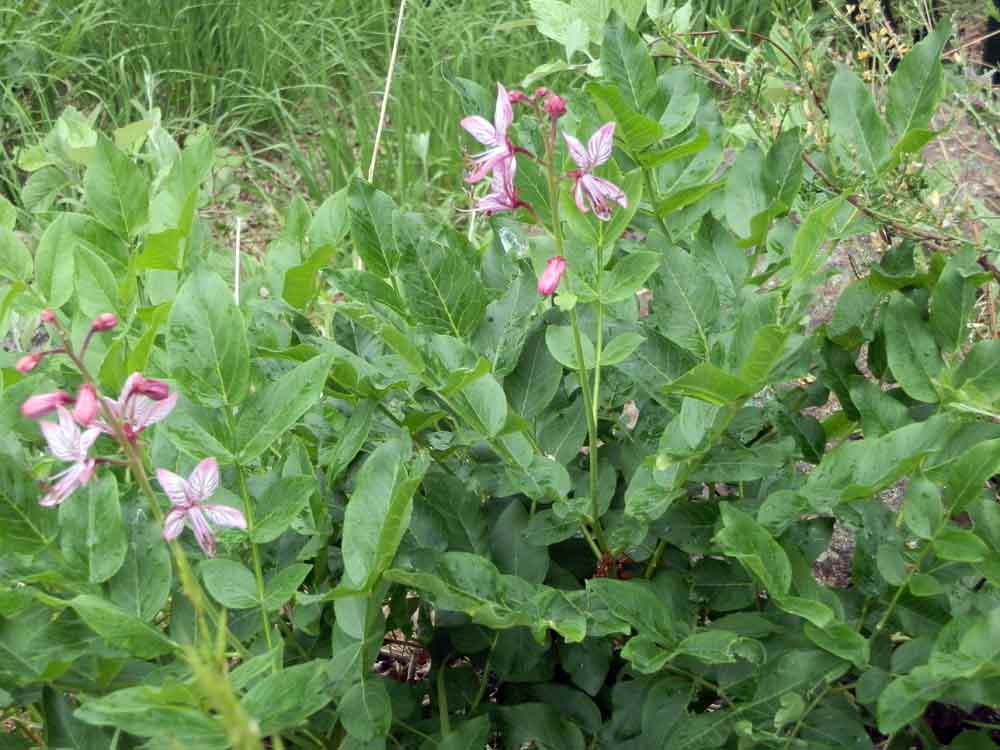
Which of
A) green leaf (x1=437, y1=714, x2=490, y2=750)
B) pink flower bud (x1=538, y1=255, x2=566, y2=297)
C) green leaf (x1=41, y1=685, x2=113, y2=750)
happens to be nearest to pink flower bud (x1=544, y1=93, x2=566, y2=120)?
pink flower bud (x1=538, y1=255, x2=566, y2=297)

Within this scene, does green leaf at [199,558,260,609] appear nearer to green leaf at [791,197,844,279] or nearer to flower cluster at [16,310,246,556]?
flower cluster at [16,310,246,556]

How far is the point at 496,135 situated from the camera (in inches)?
47.3

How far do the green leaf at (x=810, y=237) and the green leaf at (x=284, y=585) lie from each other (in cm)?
50

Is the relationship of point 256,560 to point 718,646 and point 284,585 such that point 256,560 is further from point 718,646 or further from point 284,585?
point 718,646

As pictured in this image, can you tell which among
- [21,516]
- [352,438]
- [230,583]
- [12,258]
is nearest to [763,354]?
[352,438]

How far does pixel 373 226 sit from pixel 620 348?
0.26m

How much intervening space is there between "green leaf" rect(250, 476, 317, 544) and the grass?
8.89 feet

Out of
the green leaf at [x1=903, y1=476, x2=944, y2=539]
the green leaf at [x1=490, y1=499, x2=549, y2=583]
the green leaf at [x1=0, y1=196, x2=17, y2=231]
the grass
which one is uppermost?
the green leaf at [x1=903, y1=476, x2=944, y2=539]

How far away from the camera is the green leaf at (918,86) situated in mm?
1308

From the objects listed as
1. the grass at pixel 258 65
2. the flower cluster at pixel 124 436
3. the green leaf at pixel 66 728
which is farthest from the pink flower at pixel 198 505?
the grass at pixel 258 65

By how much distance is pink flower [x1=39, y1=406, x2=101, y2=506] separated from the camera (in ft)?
3.42

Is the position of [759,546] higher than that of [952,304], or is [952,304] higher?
[952,304]

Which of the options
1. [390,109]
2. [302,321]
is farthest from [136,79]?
[302,321]

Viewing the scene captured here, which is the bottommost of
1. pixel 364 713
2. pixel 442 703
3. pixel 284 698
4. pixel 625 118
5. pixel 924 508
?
pixel 442 703
